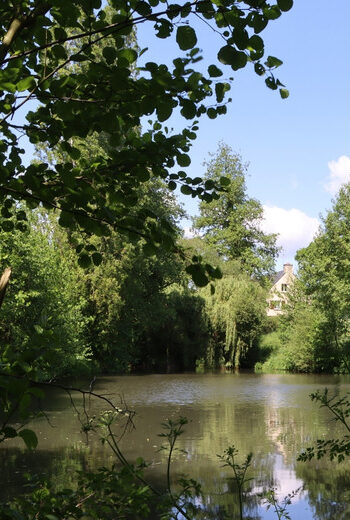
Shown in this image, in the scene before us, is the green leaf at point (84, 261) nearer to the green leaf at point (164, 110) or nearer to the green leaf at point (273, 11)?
the green leaf at point (164, 110)

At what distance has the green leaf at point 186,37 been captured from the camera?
5.58 ft

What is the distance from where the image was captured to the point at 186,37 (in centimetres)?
171

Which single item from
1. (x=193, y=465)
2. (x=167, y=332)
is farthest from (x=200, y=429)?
(x=167, y=332)

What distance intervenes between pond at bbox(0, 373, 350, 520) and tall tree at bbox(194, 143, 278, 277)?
25446mm

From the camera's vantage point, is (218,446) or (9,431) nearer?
(9,431)

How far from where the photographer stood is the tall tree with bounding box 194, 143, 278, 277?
4672 cm

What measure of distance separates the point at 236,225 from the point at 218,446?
36.7 meters

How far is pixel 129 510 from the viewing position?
8.19 feet

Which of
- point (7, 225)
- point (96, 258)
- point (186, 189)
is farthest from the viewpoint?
point (7, 225)

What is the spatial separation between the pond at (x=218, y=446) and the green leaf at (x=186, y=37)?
1303mm

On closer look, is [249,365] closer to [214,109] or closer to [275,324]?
[275,324]

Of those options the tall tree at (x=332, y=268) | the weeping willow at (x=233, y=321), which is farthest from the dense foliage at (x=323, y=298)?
the weeping willow at (x=233, y=321)

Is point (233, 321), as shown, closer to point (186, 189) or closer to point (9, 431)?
point (186, 189)

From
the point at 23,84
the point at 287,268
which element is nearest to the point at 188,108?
the point at 23,84
